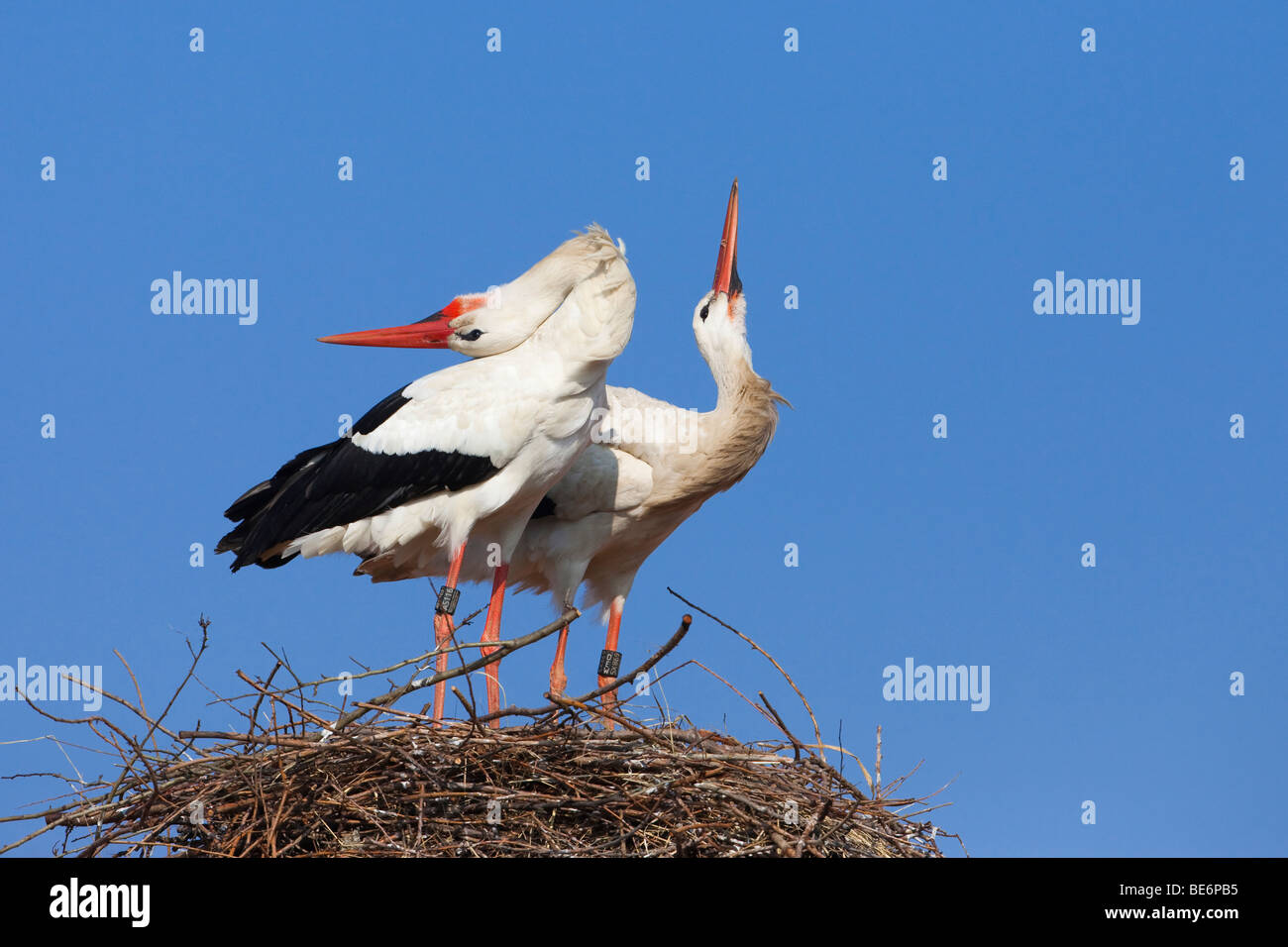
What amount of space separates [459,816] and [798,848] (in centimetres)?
Result: 105

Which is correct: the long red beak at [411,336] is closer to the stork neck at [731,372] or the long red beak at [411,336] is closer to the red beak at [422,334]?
the red beak at [422,334]

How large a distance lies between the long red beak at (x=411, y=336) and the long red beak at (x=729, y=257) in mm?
1465

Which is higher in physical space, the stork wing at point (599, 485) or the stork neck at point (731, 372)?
the stork neck at point (731, 372)

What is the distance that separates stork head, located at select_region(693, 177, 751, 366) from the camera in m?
6.81

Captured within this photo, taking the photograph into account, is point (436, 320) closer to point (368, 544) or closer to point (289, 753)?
point (368, 544)

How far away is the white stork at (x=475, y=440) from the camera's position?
5.68 metres

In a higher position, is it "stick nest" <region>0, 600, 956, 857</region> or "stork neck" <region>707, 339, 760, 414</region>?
"stork neck" <region>707, 339, 760, 414</region>

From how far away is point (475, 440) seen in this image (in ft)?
18.6

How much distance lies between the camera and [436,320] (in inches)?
244

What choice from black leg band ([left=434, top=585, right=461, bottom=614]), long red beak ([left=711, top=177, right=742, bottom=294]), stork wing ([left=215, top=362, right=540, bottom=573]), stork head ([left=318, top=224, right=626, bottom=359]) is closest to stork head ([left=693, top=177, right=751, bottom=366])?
long red beak ([left=711, top=177, right=742, bottom=294])

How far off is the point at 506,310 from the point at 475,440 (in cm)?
70

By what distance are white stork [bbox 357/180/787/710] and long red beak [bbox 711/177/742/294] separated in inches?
12.2

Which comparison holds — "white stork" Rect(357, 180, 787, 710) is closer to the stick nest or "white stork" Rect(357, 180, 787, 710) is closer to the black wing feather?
the black wing feather

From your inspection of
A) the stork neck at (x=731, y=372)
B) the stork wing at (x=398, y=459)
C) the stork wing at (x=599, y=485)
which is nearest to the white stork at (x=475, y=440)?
the stork wing at (x=398, y=459)
